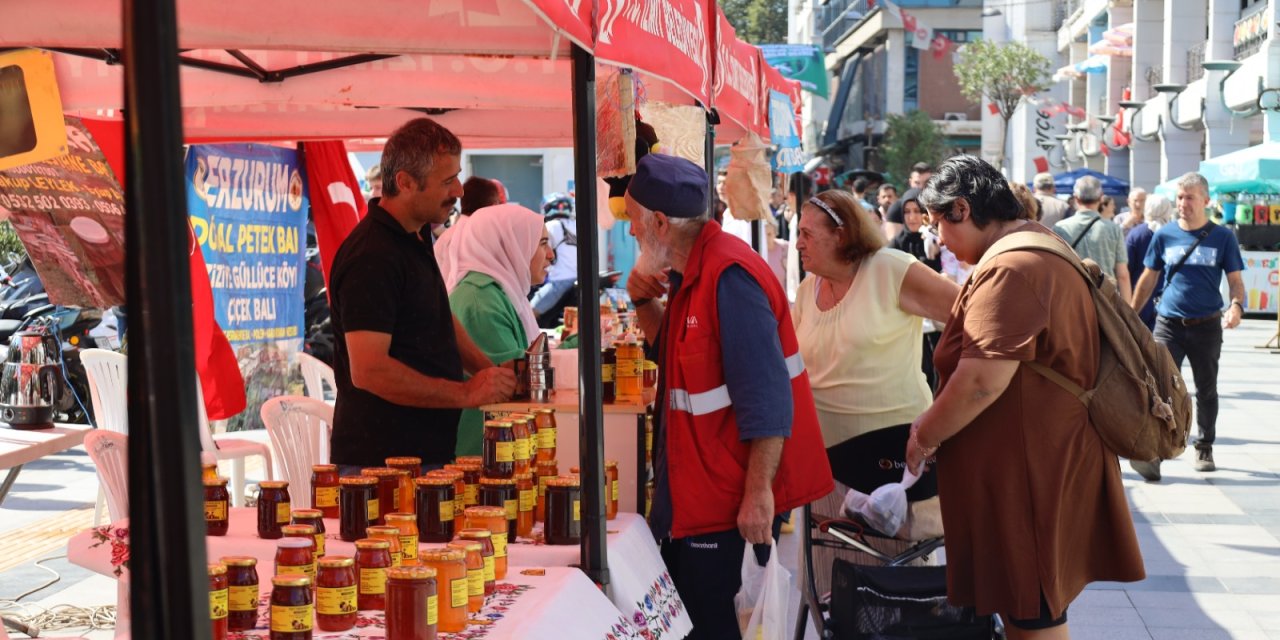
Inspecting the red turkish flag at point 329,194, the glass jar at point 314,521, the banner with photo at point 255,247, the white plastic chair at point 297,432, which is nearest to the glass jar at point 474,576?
the glass jar at point 314,521

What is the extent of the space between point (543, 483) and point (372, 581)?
0.95 metres

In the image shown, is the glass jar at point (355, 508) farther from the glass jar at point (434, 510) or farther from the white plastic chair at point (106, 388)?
the white plastic chair at point (106, 388)

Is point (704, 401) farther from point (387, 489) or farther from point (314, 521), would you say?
point (314, 521)

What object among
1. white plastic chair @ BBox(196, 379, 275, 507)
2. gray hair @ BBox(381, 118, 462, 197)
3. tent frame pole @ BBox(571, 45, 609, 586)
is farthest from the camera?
white plastic chair @ BBox(196, 379, 275, 507)

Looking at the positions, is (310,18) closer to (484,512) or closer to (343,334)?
(343,334)

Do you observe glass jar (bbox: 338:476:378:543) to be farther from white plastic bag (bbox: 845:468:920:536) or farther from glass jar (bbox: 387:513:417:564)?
white plastic bag (bbox: 845:468:920:536)

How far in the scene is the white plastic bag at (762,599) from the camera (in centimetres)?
379

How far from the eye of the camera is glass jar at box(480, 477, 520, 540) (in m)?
3.53

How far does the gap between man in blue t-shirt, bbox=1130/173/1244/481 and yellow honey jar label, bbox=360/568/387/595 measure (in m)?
7.49

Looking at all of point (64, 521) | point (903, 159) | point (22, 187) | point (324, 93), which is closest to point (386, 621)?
point (324, 93)

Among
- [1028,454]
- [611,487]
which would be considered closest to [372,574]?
[611,487]

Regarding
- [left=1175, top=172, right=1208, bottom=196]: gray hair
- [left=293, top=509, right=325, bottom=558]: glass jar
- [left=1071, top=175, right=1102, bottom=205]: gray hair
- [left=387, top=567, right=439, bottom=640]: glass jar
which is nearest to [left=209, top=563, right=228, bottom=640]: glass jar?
[left=387, top=567, right=439, bottom=640]: glass jar

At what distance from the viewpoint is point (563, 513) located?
142 inches

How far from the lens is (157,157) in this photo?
4.72 ft
